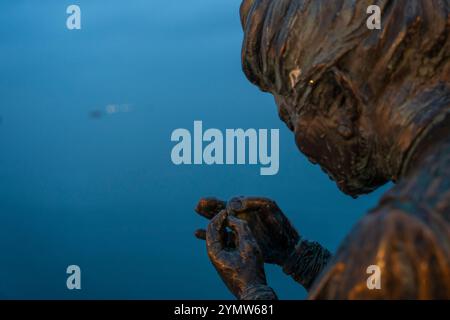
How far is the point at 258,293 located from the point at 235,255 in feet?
0.27

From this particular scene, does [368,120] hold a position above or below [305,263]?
above

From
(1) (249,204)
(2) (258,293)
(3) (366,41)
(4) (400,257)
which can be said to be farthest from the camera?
(1) (249,204)

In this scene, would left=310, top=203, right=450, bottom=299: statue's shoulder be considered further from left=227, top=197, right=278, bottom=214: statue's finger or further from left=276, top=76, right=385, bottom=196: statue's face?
left=227, top=197, right=278, bottom=214: statue's finger

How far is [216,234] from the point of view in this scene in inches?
38.7

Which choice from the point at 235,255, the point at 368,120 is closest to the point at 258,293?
the point at 235,255

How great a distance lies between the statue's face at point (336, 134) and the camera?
788 mm

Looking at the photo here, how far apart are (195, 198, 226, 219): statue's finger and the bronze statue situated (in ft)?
0.36

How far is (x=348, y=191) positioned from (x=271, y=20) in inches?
10.4

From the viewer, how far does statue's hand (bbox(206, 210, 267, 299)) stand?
36.4 inches

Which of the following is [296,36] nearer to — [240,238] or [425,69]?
[425,69]

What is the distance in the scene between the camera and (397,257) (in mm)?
584

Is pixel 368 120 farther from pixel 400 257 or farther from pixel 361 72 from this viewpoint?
pixel 400 257

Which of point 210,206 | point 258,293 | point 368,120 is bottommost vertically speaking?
point 258,293

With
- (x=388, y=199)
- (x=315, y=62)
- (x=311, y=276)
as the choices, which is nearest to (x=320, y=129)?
(x=315, y=62)
